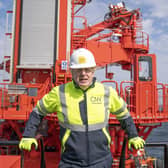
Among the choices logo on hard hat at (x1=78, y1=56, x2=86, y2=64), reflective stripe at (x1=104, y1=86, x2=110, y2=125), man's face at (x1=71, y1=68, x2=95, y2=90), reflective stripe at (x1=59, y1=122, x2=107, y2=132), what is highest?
logo on hard hat at (x1=78, y1=56, x2=86, y2=64)

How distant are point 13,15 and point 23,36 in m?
1.29

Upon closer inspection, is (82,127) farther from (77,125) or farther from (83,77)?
(83,77)

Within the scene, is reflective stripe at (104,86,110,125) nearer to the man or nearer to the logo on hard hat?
the man

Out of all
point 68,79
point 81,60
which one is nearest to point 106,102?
point 81,60

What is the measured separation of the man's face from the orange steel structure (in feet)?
3.52

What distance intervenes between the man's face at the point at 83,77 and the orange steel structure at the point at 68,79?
→ 3.52 ft

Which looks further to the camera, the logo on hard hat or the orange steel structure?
the orange steel structure

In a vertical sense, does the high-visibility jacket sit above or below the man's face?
below

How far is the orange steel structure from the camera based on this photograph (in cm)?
740

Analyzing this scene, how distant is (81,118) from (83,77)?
45 cm

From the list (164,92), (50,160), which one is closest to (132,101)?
(164,92)

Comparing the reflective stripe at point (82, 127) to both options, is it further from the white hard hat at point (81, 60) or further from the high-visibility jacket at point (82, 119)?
the white hard hat at point (81, 60)

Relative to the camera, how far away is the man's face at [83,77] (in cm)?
232

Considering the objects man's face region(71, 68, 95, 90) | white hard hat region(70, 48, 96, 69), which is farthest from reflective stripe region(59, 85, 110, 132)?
white hard hat region(70, 48, 96, 69)
